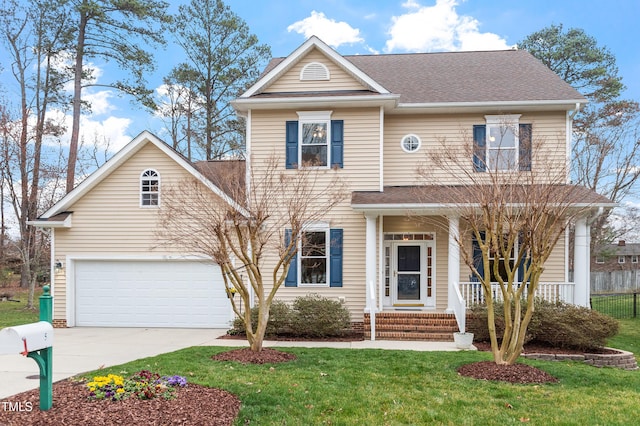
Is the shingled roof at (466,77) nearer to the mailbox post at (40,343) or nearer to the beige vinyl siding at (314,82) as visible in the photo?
the beige vinyl siding at (314,82)

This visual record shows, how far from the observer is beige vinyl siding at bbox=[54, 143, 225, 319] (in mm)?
12852

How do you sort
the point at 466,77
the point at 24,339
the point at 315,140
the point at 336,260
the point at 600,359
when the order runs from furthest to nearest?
the point at 466,77 < the point at 315,140 < the point at 336,260 < the point at 600,359 < the point at 24,339

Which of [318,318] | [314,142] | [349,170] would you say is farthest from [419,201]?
[318,318]

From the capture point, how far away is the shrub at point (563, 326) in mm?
9625

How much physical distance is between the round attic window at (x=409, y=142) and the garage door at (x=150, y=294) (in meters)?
6.07

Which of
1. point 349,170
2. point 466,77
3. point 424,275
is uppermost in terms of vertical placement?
point 466,77

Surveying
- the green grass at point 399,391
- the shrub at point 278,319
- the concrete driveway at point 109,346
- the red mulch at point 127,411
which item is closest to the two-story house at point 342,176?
the concrete driveway at point 109,346

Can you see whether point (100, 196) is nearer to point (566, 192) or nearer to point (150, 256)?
point (150, 256)

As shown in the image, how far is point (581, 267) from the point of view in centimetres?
1134

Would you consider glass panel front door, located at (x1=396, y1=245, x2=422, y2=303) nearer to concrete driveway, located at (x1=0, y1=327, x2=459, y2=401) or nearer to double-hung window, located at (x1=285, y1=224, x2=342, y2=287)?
double-hung window, located at (x1=285, y1=224, x2=342, y2=287)

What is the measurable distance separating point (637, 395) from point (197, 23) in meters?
23.4

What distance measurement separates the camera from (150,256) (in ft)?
42.1

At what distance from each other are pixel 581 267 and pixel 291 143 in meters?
7.79

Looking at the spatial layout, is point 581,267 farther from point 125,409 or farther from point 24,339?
point 24,339
